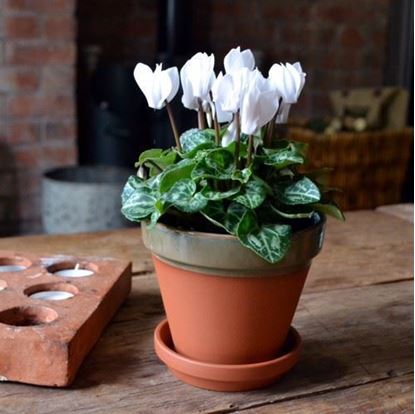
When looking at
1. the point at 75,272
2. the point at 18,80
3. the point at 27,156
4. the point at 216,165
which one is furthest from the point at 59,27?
the point at 216,165

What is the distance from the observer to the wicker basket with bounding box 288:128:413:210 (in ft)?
9.86

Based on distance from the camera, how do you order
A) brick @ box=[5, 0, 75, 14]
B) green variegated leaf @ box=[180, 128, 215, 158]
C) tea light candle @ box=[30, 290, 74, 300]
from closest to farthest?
green variegated leaf @ box=[180, 128, 215, 158], tea light candle @ box=[30, 290, 74, 300], brick @ box=[5, 0, 75, 14]

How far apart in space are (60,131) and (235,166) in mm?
2145

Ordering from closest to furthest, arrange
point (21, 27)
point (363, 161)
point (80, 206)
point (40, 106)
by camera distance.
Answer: point (80, 206) < point (21, 27) < point (40, 106) < point (363, 161)

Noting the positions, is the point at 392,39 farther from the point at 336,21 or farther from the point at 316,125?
the point at 316,125

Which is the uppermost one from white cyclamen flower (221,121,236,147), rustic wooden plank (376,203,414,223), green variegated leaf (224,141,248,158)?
white cyclamen flower (221,121,236,147)

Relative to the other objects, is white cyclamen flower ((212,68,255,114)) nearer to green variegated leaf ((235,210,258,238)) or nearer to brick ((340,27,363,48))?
green variegated leaf ((235,210,258,238))

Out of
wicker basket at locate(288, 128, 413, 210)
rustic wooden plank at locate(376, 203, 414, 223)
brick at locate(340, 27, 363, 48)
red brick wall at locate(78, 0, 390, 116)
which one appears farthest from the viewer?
brick at locate(340, 27, 363, 48)

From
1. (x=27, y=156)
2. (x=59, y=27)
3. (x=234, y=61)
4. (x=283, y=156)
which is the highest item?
(x=59, y=27)

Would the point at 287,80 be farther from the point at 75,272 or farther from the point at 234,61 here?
the point at 75,272

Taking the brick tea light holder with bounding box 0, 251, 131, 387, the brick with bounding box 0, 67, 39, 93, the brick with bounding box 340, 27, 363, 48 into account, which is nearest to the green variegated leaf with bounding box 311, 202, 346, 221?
the brick tea light holder with bounding box 0, 251, 131, 387

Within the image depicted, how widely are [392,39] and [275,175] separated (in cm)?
335

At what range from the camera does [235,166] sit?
2.51 feet

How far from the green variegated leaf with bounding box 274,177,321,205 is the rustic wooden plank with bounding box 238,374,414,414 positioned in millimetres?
223
